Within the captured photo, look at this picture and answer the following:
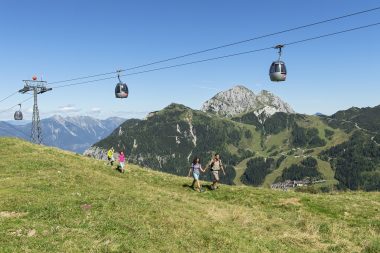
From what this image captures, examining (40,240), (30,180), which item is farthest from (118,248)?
(30,180)

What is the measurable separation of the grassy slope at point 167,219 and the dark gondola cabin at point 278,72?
36.5ft

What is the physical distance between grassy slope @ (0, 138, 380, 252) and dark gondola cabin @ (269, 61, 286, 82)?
11.1m

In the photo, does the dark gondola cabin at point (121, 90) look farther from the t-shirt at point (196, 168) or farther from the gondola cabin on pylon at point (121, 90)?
the t-shirt at point (196, 168)

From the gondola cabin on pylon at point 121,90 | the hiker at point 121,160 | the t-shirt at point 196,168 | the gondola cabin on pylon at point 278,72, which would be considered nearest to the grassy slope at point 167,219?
the t-shirt at point 196,168

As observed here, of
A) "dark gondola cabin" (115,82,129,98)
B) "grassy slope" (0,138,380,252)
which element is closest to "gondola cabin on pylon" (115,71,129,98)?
"dark gondola cabin" (115,82,129,98)

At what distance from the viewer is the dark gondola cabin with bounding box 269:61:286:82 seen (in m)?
38.8

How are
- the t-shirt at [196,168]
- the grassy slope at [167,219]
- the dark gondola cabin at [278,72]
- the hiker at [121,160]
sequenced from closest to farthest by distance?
the grassy slope at [167,219] → the t-shirt at [196,168] → the dark gondola cabin at [278,72] → the hiker at [121,160]

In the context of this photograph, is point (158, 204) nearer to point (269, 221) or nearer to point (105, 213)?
point (105, 213)

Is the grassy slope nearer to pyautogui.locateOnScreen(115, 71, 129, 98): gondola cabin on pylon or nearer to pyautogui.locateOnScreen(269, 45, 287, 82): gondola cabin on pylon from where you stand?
pyautogui.locateOnScreen(269, 45, 287, 82): gondola cabin on pylon

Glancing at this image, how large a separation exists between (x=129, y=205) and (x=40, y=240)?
7.21m

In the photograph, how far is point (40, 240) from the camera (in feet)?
64.9

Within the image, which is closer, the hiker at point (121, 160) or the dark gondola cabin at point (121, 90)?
the hiker at point (121, 160)

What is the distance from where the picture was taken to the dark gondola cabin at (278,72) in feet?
127

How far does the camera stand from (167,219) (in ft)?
76.5
